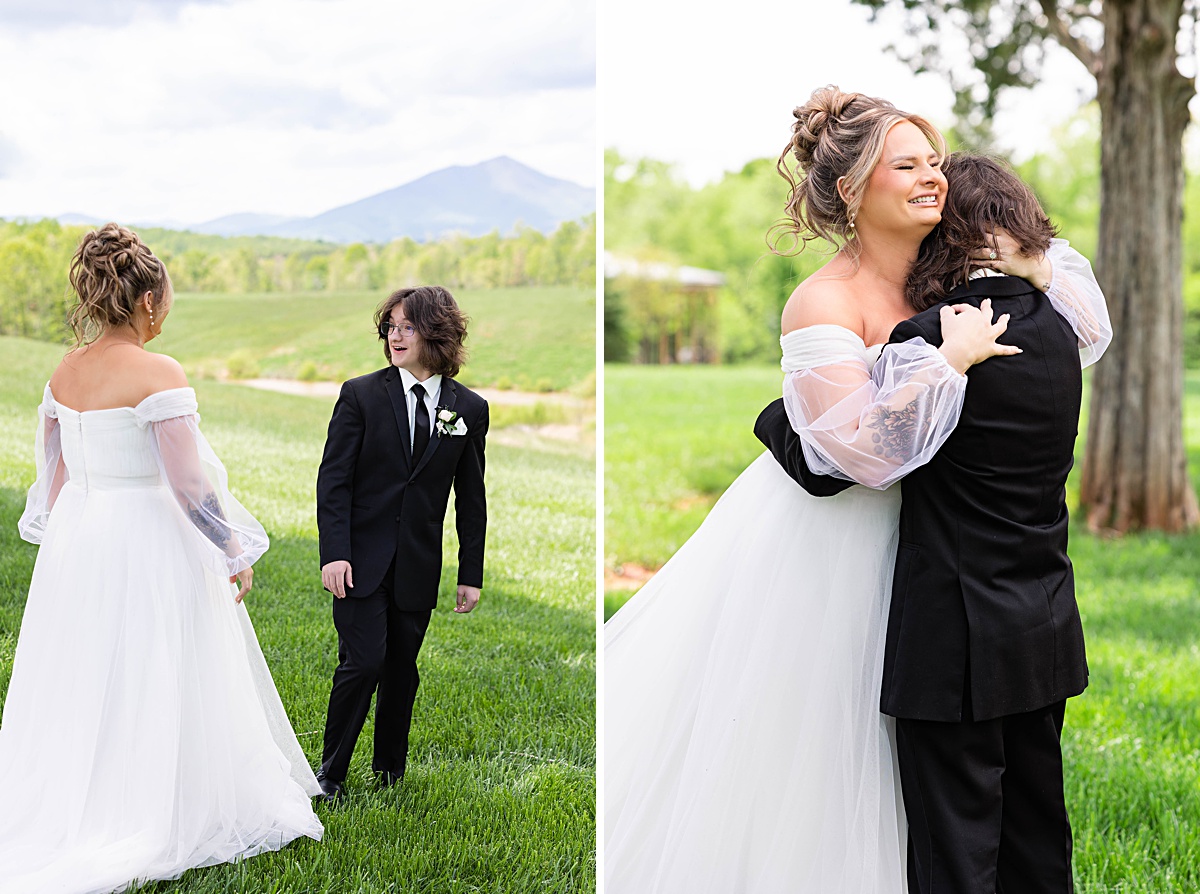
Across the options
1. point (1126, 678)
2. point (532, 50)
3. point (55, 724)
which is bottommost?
point (1126, 678)

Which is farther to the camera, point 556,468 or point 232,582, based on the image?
point 556,468

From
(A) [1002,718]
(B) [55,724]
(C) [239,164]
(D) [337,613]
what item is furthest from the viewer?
(C) [239,164]

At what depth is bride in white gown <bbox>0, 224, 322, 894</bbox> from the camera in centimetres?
312

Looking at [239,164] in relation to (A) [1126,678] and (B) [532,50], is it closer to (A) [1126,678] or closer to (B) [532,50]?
(B) [532,50]

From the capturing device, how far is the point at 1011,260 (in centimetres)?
236

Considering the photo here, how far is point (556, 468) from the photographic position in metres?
11.5

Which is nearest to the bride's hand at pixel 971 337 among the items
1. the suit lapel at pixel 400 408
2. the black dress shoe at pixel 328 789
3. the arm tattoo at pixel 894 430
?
the arm tattoo at pixel 894 430

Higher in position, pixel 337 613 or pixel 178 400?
pixel 178 400

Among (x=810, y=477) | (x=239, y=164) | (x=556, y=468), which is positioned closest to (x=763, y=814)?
(x=810, y=477)

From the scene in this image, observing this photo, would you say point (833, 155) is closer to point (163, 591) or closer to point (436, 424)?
point (436, 424)

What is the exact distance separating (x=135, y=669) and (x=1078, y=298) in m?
2.70

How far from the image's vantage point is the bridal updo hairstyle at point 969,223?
2.38 m

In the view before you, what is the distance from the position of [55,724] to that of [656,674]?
1.77 metres

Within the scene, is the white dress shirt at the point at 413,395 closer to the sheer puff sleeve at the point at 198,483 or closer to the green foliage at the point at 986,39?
the sheer puff sleeve at the point at 198,483
